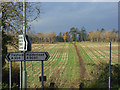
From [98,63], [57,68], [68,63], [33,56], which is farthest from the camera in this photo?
[68,63]

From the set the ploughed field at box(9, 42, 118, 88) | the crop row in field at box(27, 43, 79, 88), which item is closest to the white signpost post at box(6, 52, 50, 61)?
the ploughed field at box(9, 42, 118, 88)

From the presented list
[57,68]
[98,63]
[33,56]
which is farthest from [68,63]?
[33,56]

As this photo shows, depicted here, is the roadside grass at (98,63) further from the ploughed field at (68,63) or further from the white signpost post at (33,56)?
the white signpost post at (33,56)

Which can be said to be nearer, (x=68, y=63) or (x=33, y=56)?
(x=33, y=56)

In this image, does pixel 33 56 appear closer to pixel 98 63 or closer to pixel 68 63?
pixel 68 63

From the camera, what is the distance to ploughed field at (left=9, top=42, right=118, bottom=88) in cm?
675

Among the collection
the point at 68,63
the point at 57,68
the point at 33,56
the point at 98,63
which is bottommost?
the point at 57,68

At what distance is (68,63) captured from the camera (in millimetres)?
7664

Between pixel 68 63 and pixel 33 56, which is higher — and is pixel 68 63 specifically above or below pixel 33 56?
below

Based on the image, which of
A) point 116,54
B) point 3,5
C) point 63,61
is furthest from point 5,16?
point 116,54

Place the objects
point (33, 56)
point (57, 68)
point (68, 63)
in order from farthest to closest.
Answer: point (68, 63)
point (57, 68)
point (33, 56)

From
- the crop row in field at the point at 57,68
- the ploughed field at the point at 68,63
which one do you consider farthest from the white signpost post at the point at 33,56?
the crop row in field at the point at 57,68

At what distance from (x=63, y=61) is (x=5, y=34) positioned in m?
3.85

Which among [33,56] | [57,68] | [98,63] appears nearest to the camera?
[33,56]
